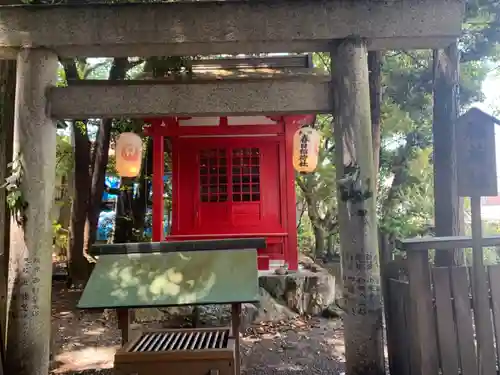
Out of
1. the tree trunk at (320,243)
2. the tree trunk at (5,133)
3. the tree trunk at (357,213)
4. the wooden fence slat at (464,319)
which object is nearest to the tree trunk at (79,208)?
the tree trunk at (5,133)

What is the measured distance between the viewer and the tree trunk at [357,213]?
14.0 ft

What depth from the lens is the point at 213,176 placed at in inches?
384

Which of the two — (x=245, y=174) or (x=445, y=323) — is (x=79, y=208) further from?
(x=445, y=323)

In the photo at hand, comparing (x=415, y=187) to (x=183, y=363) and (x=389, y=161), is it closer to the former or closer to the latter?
(x=389, y=161)

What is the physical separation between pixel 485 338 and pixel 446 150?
3.08 m

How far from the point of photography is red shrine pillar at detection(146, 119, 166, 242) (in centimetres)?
908

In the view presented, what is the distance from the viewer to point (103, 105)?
4715mm

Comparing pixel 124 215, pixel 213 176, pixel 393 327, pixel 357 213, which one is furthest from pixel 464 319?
pixel 124 215

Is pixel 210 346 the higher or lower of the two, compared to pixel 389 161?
lower

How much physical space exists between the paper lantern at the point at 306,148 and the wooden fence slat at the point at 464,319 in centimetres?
424

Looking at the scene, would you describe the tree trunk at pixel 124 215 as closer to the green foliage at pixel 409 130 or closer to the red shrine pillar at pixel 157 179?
the red shrine pillar at pixel 157 179

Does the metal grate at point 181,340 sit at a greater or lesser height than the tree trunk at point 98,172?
lesser

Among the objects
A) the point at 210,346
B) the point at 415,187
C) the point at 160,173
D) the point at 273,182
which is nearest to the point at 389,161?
the point at 415,187

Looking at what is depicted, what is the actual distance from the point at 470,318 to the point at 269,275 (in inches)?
208
